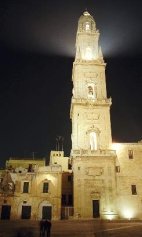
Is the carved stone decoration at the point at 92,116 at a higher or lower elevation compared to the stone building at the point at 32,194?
higher

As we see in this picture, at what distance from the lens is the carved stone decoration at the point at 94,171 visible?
41.1 meters

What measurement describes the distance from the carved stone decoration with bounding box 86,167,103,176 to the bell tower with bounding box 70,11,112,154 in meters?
2.85

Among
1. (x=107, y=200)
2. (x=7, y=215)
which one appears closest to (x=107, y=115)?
(x=107, y=200)

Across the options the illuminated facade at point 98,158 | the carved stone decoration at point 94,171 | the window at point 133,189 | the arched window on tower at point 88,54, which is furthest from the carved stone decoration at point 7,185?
the arched window on tower at point 88,54

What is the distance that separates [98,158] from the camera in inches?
1647

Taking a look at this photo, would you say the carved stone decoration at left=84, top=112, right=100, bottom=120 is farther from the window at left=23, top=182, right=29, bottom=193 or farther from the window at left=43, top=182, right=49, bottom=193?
the window at left=23, top=182, right=29, bottom=193

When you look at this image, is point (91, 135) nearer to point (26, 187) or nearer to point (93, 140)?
point (93, 140)

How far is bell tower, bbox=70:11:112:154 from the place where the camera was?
43894 millimetres

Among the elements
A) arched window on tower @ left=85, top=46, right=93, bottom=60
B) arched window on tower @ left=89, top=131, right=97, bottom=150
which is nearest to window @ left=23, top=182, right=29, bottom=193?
arched window on tower @ left=89, top=131, right=97, bottom=150

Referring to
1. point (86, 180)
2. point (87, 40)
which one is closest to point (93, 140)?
point (86, 180)

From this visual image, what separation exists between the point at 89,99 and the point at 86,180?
1266 centimetres

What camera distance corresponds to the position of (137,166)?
4359cm

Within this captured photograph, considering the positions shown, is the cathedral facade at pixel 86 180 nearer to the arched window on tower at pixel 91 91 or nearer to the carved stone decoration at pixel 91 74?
the arched window on tower at pixel 91 91

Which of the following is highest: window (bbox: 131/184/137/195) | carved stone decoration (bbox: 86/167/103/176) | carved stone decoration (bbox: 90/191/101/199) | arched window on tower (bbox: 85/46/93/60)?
arched window on tower (bbox: 85/46/93/60)
